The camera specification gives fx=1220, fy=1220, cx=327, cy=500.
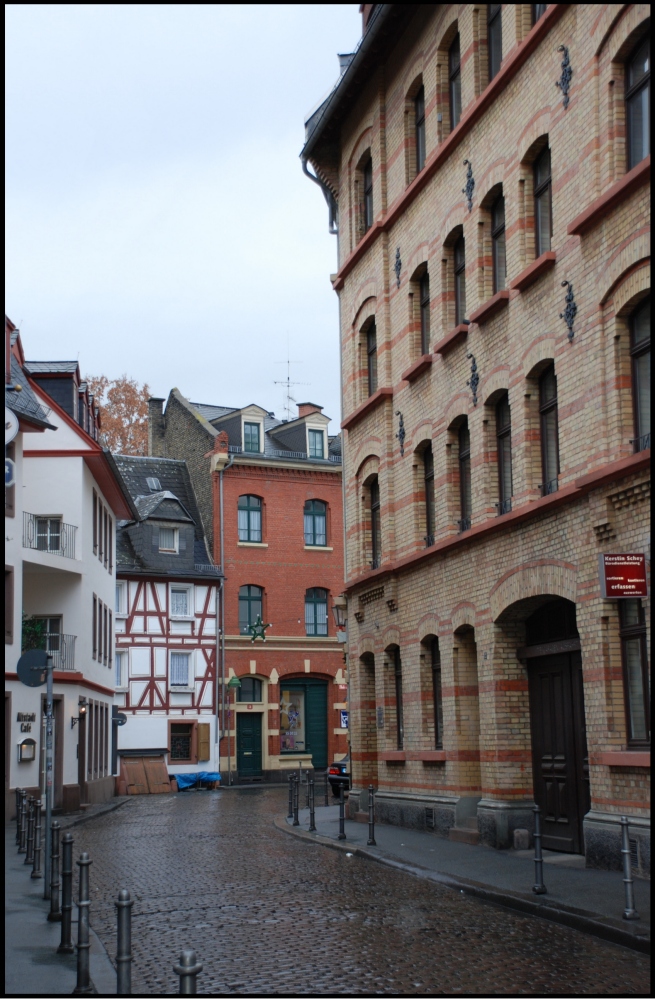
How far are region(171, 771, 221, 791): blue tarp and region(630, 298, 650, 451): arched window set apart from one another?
31870 mm

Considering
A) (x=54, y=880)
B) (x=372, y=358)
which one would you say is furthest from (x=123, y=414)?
(x=54, y=880)

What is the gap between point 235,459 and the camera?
157 ft

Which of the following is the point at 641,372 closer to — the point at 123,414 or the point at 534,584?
the point at 534,584

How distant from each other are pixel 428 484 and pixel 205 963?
1313 cm

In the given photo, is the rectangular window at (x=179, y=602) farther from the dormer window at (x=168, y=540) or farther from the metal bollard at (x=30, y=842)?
the metal bollard at (x=30, y=842)

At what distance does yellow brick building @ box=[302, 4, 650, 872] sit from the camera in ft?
47.3

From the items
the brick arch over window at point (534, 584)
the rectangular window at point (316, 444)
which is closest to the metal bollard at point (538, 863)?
the brick arch over window at point (534, 584)

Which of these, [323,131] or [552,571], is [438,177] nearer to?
[323,131]

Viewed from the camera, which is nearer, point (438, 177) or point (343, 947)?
point (343, 947)

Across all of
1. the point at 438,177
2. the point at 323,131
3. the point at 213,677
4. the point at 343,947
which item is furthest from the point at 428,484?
the point at 213,677

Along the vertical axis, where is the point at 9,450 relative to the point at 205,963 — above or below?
above

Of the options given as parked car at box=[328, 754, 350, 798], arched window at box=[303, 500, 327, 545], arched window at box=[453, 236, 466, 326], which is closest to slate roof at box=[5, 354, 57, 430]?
arched window at box=[453, 236, 466, 326]

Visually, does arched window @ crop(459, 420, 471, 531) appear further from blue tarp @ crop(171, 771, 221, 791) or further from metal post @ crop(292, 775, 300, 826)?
blue tarp @ crop(171, 771, 221, 791)

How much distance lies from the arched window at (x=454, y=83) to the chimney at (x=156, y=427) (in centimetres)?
3388
